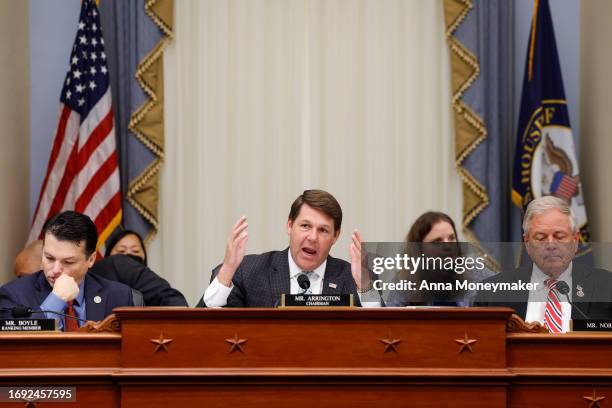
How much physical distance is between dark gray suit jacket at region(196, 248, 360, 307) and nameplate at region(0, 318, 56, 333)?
956 millimetres

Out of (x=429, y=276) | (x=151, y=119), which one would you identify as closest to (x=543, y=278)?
(x=429, y=276)

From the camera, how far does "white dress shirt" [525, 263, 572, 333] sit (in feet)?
10.6

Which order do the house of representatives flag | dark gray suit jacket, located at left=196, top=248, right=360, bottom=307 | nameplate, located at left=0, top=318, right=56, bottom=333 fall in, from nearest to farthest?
A: nameplate, located at left=0, top=318, right=56, bottom=333 < dark gray suit jacket, located at left=196, top=248, right=360, bottom=307 < the house of representatives flag

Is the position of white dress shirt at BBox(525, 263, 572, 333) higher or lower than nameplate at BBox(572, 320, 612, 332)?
higher

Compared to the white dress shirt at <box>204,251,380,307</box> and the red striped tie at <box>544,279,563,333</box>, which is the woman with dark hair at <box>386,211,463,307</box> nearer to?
the red striped tie at <box>544,279,563,333</box>

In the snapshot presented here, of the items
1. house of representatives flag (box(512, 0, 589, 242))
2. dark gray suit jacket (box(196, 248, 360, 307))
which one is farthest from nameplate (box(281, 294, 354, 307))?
house of representatives flag (box(512, 0, 589, 242))

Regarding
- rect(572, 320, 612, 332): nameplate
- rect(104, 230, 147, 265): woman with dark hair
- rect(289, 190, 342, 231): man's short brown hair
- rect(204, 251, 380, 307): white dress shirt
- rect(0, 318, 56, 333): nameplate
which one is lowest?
rect(572, 320, 612, 332): nameplate

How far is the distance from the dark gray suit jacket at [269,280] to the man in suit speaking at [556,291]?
85 cm

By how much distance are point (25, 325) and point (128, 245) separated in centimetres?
281

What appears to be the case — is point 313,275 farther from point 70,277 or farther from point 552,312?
point 552,312

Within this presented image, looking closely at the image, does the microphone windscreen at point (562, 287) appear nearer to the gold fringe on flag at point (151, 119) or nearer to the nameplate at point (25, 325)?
the nameplate at point (25, 325)

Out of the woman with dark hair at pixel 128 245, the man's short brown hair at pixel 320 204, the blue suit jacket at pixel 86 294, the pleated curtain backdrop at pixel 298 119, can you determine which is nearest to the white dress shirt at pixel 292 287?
the man's short brown hair at pixel 320 204

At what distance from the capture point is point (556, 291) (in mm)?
3244

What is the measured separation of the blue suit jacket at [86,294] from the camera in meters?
3.72
